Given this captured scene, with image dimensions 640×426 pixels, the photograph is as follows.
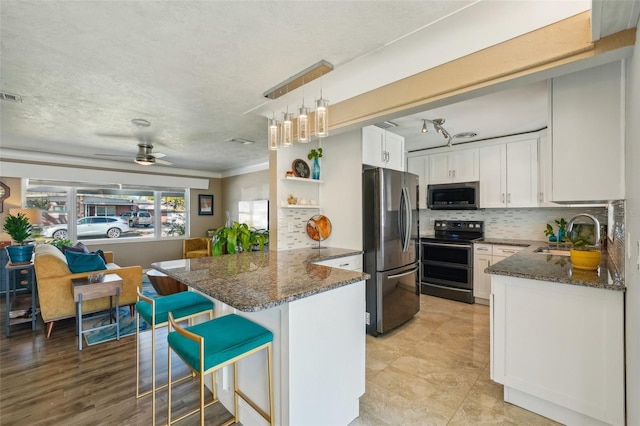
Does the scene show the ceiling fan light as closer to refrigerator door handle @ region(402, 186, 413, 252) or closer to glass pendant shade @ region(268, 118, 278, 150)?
glass pendant shade @ region(268, 118, 278, 150)

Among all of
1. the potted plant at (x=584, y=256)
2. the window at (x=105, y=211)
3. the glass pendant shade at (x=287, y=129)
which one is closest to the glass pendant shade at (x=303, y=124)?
the glass pendant shade at (x=287, y=129)

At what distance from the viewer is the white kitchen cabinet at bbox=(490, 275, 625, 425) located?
5.19 feet

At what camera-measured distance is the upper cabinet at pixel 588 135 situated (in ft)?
5.31

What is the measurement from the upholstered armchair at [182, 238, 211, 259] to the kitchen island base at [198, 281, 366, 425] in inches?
177

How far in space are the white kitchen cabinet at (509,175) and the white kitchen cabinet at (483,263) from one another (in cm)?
63

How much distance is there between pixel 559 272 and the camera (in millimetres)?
1891

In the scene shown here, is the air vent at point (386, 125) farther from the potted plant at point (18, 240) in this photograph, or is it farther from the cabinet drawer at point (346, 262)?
the potted plant at point (18, 240)

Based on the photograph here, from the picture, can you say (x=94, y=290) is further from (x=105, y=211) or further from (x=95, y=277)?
(x=105, y=211)

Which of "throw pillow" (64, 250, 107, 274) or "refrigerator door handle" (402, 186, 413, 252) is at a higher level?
"refrigerator door handle" (402, 186, 413, 252)

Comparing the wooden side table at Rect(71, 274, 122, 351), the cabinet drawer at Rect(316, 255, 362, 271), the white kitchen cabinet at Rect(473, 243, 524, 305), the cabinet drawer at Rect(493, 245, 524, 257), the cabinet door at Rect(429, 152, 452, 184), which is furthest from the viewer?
the cabinet door at Rect(429, 152, 452, 184)

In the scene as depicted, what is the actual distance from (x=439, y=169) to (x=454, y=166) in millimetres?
230

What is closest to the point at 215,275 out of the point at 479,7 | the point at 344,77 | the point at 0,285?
the point at 344,77

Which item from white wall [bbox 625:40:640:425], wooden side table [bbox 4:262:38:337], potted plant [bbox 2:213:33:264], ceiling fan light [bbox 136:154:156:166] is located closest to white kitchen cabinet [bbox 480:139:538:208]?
white wall [bbox 625:40:640:425]

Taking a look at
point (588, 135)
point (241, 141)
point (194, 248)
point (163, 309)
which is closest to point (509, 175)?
point (588, 135)
